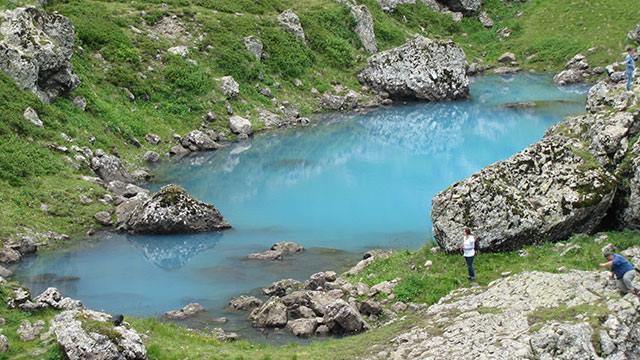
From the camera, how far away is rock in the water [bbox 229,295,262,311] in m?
33.7

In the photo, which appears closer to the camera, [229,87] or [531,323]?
[531,323]

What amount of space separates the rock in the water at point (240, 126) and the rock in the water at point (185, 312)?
3649cm

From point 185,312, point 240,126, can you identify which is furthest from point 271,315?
point 240,126

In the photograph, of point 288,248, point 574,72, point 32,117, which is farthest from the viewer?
point 574,72

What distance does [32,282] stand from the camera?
123 ft

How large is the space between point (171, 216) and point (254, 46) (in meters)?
39.6

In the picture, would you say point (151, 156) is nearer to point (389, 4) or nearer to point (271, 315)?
point (271, 315)

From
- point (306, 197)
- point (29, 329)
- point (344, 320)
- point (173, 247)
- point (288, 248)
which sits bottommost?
point (306, 197)

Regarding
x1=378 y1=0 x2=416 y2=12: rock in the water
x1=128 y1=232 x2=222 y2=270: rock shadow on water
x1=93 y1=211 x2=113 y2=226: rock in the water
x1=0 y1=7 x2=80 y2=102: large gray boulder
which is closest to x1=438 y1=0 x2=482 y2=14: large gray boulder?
x1=378 y1=0 x2=416 y2=12: rock in the water

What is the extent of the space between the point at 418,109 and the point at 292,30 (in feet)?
57.9

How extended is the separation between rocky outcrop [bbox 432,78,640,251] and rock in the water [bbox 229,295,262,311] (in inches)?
335

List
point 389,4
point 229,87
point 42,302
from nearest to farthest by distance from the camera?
point 42,302
point 229,87
point 389,4

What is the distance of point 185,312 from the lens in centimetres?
3338

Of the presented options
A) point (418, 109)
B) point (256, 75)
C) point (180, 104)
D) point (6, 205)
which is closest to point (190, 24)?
point (256, 75)
